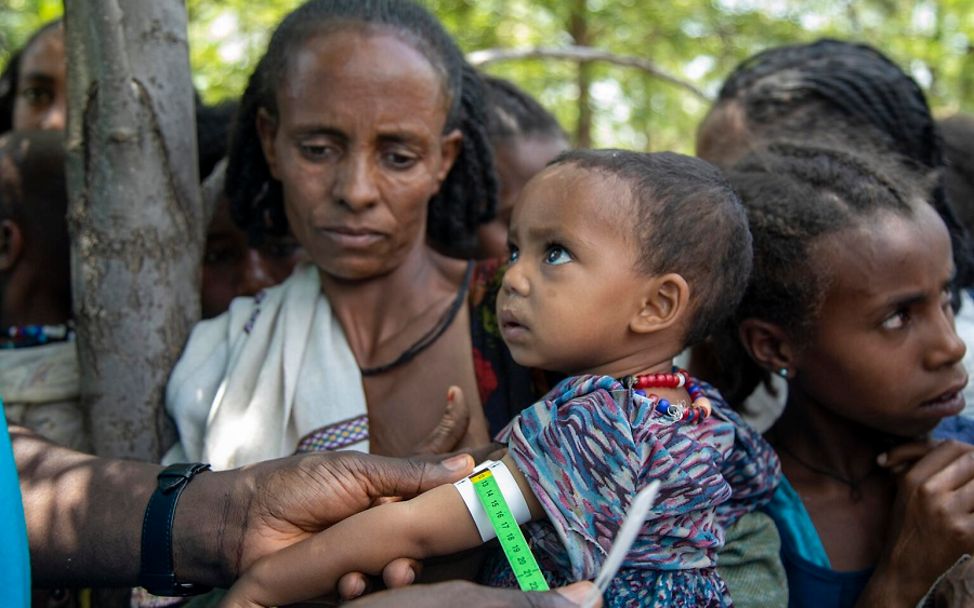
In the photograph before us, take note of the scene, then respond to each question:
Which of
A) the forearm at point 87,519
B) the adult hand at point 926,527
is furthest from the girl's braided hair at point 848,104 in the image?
the forearm at point 87,519

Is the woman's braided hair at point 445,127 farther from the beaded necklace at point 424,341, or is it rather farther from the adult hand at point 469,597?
the adult hand at point 469,597

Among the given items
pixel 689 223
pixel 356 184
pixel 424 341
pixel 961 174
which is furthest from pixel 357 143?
pixel 961 174

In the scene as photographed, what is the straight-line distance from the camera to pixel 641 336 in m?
1.98

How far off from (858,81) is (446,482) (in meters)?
2.33

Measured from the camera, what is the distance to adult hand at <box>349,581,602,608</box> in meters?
1.54

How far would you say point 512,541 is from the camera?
172cm

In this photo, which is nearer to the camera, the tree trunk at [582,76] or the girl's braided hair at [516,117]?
the girl's braided hair at [516,117]

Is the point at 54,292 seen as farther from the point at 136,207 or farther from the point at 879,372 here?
the point at 879,372

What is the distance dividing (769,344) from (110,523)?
170 cm

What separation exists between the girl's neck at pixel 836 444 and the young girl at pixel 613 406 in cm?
42

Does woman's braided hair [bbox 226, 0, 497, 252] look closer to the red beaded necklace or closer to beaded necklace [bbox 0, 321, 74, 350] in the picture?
beaded necklace [bbox 0, 321, 74, 350]

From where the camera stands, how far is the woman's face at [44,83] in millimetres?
4402

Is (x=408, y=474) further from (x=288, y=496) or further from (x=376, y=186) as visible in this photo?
(x=376, y=186)

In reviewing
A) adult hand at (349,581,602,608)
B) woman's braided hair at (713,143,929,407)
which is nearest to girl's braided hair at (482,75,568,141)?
woman's braided hair at (713,143,929,407)
